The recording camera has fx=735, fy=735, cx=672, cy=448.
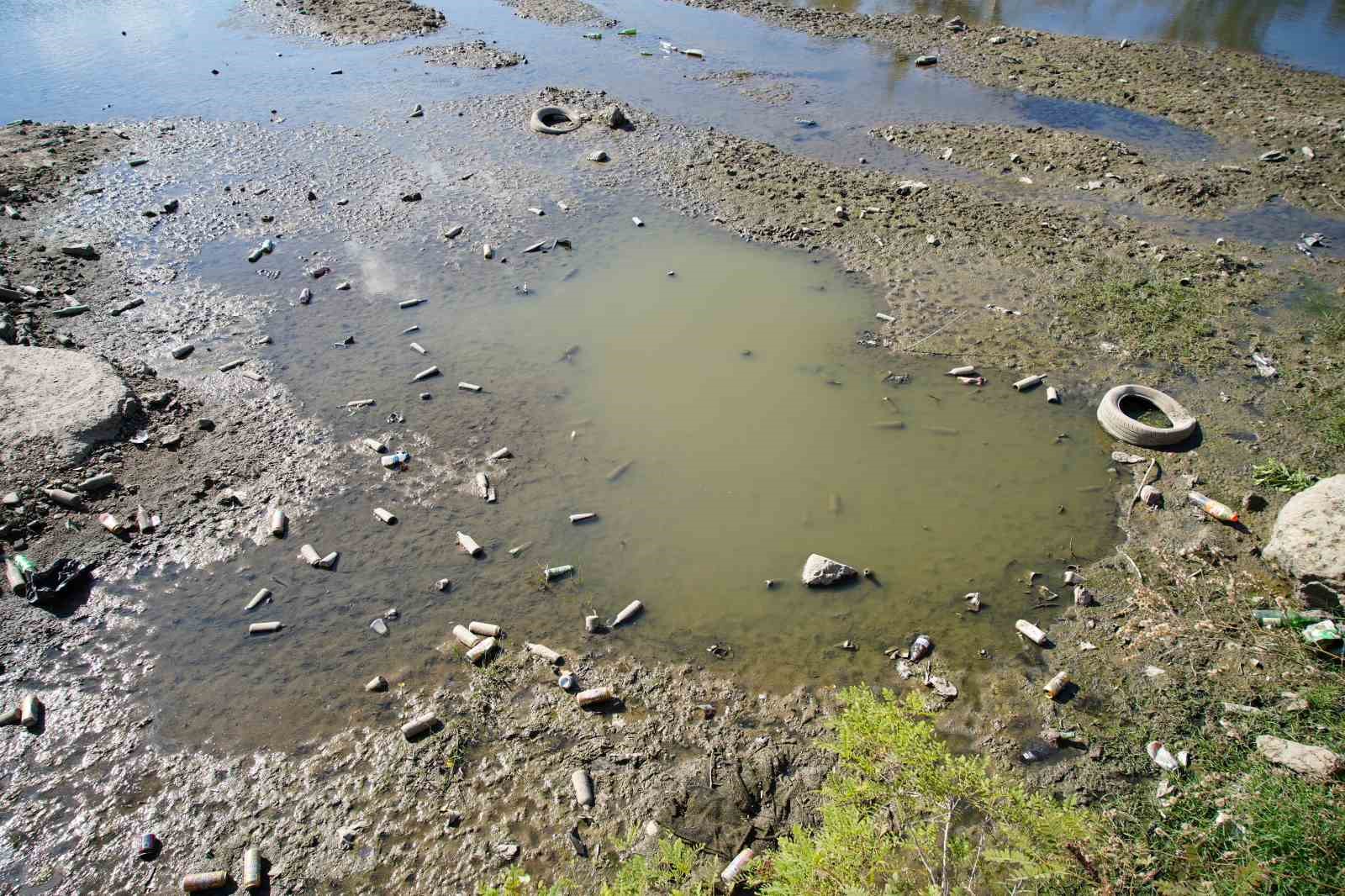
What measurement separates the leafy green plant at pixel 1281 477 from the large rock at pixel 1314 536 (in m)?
0.65

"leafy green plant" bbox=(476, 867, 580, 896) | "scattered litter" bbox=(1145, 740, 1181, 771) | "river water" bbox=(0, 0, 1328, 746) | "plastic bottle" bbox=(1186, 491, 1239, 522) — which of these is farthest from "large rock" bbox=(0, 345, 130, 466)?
"plastic bottle" bbox=(1186, 491, 1239, 522)

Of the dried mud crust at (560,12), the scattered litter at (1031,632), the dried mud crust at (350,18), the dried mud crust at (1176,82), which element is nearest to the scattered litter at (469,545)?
the scattered litter at (1031,632)

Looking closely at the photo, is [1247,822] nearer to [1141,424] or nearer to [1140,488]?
[1140,488]

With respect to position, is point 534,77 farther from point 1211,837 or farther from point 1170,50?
point 1211,837

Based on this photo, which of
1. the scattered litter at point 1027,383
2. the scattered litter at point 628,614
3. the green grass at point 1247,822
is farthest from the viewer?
the scattered litter at point 1027,383

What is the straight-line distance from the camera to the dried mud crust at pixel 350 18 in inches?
650

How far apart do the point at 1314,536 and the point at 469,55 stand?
643 inches

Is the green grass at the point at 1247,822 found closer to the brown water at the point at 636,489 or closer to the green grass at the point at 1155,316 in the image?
the brown water at the point at 636,489

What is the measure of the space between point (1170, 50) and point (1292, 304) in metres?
9.63

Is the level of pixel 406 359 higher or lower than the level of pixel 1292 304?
lower

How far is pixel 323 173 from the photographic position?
37.4ft

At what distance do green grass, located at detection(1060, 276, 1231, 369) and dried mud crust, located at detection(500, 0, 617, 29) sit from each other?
13.5 metres

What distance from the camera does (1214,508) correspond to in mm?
6195

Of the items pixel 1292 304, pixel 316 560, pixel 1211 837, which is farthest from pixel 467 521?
pixel 1292 304
